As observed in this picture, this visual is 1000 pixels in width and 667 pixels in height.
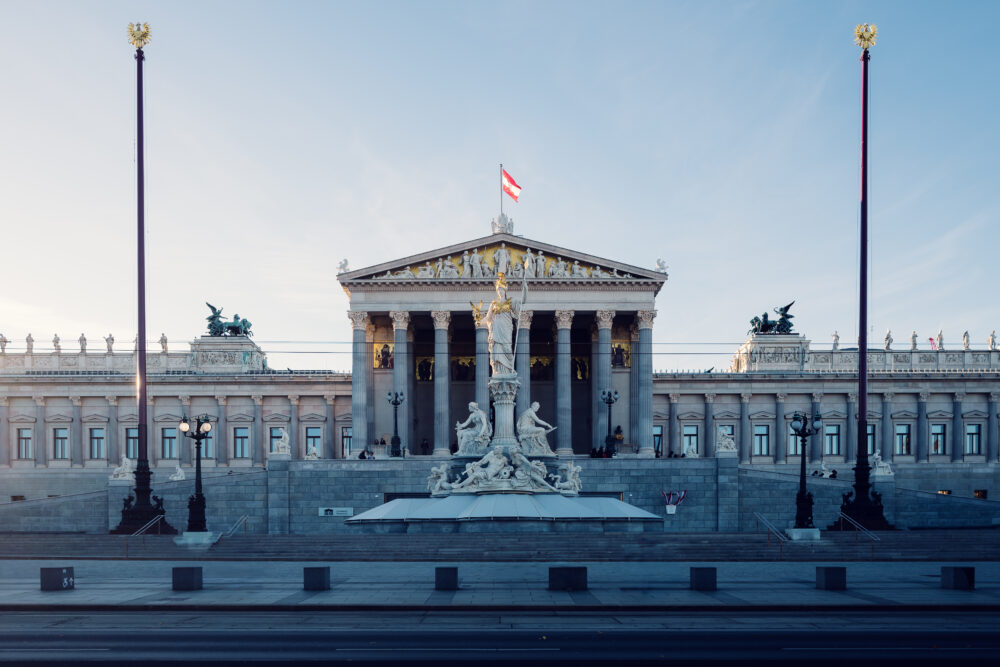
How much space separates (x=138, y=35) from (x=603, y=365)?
3964 centimetres

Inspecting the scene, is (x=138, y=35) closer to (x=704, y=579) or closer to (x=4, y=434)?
(x=704, y=579)

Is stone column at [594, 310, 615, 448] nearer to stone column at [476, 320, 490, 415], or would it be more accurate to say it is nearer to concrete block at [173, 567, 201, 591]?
stone column at [476, 320, 490, 415]

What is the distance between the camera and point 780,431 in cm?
8044

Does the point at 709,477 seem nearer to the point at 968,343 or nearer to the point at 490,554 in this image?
the point at 490,554

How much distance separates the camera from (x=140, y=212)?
138 feet

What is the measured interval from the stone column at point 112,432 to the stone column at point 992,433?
7717cm

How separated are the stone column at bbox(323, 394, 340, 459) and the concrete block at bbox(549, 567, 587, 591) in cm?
5776

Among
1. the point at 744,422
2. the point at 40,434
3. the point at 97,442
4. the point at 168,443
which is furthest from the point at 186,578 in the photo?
the point at 744,422

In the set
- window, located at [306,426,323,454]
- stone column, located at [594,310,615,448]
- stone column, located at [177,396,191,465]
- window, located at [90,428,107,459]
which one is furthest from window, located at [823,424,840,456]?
window, located at [90,428,107,459]

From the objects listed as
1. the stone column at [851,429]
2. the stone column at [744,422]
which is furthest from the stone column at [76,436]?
the stone column at [851,429]

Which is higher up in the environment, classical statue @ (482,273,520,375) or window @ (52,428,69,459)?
classical statue @ (482,273,520,375)

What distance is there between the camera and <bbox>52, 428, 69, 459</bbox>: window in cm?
8000

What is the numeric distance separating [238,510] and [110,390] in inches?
1301

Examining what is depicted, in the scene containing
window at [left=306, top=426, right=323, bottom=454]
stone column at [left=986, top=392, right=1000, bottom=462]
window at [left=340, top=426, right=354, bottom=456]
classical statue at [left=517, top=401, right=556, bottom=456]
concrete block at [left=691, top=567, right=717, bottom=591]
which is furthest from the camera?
window at [left=340, top=426, right=354, bottom=456]
